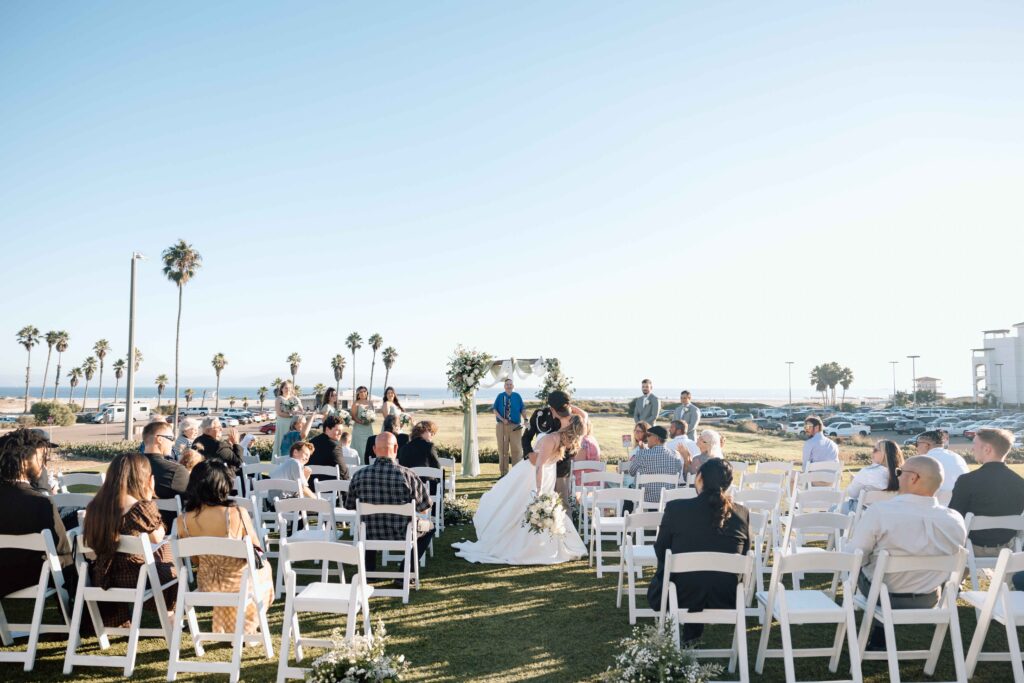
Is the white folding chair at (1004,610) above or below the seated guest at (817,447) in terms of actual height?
below

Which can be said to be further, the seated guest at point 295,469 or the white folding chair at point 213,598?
the seated guest at point 295,469

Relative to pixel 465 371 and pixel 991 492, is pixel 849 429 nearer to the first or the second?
pixel 465 371

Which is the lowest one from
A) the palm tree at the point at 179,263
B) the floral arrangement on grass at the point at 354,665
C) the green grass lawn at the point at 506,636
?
the green grass lawn at the point at 506,636

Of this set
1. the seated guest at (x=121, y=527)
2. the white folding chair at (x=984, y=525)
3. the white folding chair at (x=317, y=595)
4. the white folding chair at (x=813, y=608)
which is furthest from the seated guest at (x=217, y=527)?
the white folding chair at (x=984, y=525)

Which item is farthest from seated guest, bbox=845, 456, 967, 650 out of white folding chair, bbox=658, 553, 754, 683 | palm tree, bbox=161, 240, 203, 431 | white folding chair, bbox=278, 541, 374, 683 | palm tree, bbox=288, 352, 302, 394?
palm tree, bbox=288, 352, 302, 394

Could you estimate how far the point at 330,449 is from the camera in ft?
31.0

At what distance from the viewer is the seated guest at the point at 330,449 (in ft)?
30.9

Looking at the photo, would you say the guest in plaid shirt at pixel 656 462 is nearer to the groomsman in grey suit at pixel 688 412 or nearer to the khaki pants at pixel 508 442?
the groomsman in grey suit at pixel 688 412

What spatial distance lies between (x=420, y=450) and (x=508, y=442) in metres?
5.85

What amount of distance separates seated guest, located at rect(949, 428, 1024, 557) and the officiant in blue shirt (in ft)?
30.8

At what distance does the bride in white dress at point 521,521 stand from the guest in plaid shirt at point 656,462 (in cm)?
100

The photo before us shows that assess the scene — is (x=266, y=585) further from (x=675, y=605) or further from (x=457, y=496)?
(x=457, y=496)

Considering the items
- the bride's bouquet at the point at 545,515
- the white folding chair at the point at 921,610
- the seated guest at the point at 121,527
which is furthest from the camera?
the bride's bouquet at the point at 545,515

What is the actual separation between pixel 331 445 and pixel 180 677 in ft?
16.1
